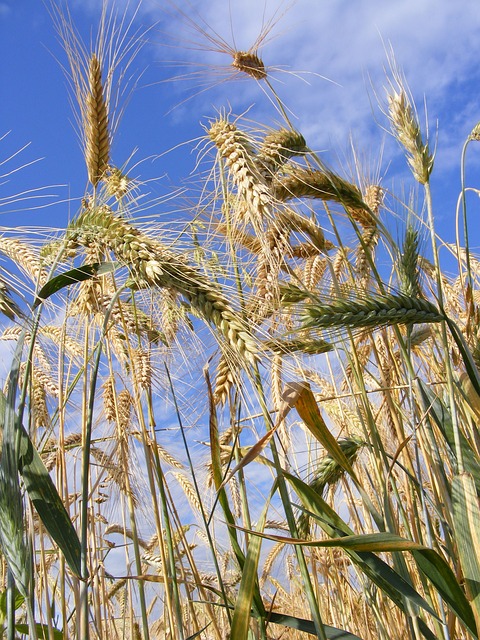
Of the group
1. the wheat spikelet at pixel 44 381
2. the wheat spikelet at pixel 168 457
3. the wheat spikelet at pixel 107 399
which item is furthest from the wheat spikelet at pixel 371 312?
the wheat spikelet at pixel 168 457

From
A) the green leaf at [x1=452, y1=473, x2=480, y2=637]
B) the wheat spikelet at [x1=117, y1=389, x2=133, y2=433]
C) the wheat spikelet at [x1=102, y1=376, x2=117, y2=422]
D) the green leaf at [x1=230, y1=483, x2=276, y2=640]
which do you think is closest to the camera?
the green leaf at [x1=230, y1=483, x2=276, y2=640]

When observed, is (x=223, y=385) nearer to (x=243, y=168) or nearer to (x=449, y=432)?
(x=243, y=168)

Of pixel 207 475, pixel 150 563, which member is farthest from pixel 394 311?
pixel 150 563

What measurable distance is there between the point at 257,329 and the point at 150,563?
2063 millimetres

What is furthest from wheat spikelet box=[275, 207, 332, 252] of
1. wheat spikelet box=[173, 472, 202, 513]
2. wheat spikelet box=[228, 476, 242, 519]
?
wheat spikelet box=[173, 472, 202, 513]

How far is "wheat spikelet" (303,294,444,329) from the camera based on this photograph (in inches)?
66.2

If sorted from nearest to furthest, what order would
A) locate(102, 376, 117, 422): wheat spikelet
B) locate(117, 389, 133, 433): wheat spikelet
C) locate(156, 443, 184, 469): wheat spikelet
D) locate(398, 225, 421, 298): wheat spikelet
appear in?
locate(398, 225, 421, 298): wheat spikelet, locate(117, 389, 133, 433): wheat spikelet, locate(102, 376, 117, 422): wheat spikelet, locate(156, 443, 184, 469): wheat spikelet

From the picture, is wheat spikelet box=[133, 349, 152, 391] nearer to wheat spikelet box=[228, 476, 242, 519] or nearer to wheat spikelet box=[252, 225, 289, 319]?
wheat spikelet box=[252, 225, 289, 319]

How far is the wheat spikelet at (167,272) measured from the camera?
144 centimetres

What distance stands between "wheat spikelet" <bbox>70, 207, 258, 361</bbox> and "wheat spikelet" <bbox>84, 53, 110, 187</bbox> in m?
0.53

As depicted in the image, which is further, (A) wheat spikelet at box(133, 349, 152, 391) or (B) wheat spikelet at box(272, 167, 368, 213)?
(B) wheat spikelet at box(272, 167, 368, 213)

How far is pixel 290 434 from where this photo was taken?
106 inches

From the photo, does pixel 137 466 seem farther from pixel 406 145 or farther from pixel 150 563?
pixel 406 145

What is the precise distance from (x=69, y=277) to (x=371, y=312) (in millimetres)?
844
